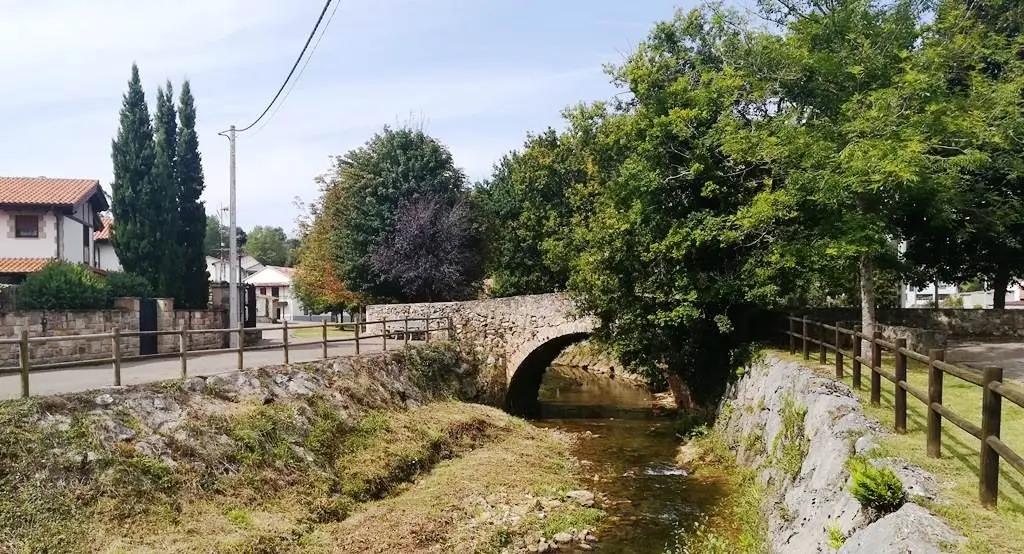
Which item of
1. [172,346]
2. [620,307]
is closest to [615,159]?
[620,307]

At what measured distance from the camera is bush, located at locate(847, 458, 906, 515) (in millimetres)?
5461

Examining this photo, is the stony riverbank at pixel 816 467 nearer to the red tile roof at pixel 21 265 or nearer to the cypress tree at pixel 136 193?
the cypress tree at pixel 136 193

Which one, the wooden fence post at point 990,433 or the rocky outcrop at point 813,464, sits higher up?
the wooden fence post at point 990,433

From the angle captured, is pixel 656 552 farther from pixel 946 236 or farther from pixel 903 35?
pixel 946 236

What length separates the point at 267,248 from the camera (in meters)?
96.1

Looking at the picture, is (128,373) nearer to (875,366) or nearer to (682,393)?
(875,366)

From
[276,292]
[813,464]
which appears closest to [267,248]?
[276,292]

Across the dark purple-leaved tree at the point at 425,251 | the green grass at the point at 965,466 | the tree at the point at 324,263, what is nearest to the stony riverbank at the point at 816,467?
the green grass at the point at 965,466

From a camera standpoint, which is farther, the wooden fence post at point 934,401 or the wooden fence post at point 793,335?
the wooden fence post at point 793,335

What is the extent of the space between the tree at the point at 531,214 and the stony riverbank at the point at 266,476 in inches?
665

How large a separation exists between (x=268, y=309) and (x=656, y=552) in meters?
53.6

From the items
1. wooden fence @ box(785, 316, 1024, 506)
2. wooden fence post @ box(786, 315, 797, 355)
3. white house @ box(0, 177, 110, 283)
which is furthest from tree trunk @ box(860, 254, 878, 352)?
white house @ box(0, 177, 110, 283)

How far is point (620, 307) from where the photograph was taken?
1711 cm

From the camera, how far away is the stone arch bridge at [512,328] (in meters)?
20.9
